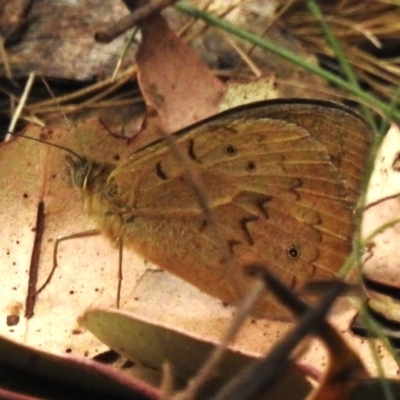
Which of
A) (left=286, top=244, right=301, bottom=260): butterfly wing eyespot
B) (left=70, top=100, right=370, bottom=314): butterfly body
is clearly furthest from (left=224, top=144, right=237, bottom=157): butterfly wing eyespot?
(left=286, top=244, right=301, bottom=260): butterfly wing eyespot

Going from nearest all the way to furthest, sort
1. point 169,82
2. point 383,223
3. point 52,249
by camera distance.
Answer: point 52,249
point 383,223
point 169,82

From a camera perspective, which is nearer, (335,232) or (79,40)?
(335,232)

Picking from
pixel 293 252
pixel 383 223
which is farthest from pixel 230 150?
pixel 383 223

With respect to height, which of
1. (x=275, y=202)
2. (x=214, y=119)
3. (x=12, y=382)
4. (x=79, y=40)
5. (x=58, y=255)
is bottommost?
(x=12, y=382)

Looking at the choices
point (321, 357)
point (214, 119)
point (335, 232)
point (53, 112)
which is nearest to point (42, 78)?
point (53, 112)

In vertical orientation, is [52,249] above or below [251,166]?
below

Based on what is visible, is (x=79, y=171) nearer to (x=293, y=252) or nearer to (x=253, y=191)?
(x=253, y=191)

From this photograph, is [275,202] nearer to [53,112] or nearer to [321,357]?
[321,357]

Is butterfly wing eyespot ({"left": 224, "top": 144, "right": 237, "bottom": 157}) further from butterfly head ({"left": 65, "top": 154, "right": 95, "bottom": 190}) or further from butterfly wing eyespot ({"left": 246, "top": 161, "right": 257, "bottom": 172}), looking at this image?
butterfly head ({"left": 65, "top": 154, "right": 95, "bottom": 190})
